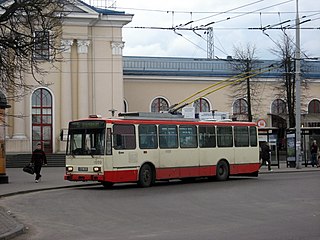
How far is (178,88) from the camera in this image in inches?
2584

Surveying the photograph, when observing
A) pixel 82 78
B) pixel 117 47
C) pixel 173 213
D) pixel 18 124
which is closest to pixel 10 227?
pixel 173 213

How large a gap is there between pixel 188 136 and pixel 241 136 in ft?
12.7

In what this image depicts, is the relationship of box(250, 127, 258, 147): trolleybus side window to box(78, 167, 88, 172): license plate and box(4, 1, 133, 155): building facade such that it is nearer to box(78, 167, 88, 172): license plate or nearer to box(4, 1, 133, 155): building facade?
box(78, 167, 88, 172): license plate


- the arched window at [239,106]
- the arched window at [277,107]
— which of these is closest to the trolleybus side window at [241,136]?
the arched window at [239,106]

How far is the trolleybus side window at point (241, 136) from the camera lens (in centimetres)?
3108

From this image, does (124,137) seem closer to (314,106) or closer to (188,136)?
(188,136)

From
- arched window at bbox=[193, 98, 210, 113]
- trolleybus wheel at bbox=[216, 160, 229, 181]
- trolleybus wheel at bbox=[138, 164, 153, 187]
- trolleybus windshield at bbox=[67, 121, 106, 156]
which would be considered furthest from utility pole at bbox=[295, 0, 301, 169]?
arched window at bbox=[193, 98, 210, 113]

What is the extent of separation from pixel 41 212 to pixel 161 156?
10163 millimetres

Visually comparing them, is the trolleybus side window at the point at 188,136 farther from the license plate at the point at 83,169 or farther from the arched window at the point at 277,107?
the arched window at the point at 277,107

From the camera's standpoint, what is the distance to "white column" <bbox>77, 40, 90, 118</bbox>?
187ft

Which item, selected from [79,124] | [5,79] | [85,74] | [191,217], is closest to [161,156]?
[79,124]

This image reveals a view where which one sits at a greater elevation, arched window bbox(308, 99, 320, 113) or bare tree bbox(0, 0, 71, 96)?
arched window bbox(308, 99, 320, 113)

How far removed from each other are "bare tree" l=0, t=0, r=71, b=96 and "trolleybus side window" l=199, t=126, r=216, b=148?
1062 cm

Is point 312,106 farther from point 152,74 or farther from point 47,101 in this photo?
point 47,101
